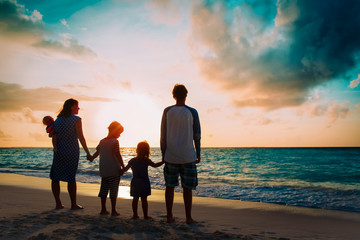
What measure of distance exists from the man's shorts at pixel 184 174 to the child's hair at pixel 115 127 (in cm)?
119

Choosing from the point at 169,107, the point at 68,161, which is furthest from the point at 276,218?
the point at 68,161

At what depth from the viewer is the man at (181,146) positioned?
11.9ft

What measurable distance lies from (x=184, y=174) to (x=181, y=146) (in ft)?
Answer: 1.36

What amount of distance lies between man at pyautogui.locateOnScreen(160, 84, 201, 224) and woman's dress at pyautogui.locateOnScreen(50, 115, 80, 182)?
5.86 feet

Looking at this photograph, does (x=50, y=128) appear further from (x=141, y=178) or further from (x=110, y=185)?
(x=141, y=178)

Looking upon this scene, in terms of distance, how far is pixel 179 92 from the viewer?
381cm

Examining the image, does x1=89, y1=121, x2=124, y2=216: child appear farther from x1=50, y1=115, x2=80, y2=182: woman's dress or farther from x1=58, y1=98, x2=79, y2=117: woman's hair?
x1=58, y1=98, x2=79, y2=117: woman's hair

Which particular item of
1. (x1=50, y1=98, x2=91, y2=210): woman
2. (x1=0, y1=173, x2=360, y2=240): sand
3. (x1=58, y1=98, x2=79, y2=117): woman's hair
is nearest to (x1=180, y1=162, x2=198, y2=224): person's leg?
(x1=0, y1=173, x2=360, y2=240): sand

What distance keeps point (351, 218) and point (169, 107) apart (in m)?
4.67

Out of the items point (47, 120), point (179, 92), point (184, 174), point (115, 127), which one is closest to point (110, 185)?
point (115, 127)

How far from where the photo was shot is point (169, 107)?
12.4ft

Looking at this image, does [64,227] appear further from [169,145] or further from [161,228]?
[169,145]

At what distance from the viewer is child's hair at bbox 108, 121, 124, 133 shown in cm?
433

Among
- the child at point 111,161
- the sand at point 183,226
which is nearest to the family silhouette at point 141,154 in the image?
the child at point 111,161
